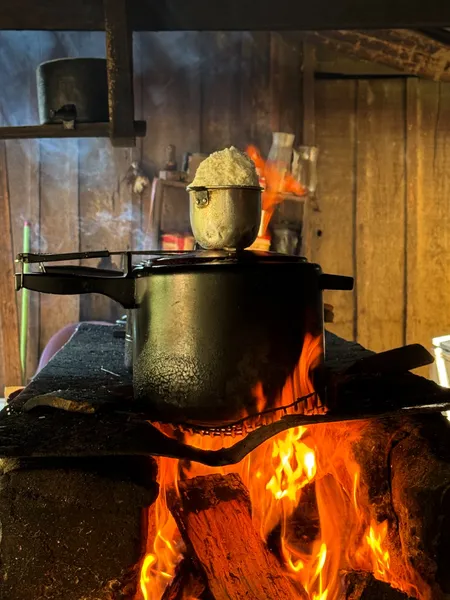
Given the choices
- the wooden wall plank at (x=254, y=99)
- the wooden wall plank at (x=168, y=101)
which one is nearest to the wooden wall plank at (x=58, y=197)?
the wooden wall plank at (x=168, y=101)

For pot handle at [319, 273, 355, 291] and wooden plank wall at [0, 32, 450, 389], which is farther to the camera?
wooden plank wall at [0, 32, 450, 389]

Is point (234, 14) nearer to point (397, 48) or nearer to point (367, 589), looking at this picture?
point (397, 48)

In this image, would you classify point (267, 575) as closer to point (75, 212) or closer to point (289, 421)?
point (289, 421)

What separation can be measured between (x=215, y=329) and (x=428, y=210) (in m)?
3.05

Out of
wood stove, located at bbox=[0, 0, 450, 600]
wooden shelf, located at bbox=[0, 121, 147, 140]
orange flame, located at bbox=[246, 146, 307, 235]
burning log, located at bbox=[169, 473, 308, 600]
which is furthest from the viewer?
orange flame, located at bbox=[246, 146, 307, 235]

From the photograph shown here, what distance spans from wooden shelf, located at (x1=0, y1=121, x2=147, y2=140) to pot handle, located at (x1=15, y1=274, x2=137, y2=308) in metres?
1.44

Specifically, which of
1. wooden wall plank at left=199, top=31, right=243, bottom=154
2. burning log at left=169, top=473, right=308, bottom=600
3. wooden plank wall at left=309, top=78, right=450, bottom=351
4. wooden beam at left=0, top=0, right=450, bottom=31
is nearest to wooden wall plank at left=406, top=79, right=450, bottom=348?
wooden plank wall at left=309, top=78, right=450, bottom=351

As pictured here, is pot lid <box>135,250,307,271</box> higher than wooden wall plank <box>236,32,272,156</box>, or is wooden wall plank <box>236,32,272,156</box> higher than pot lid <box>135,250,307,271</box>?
wooden wall plank <box>236,32,272,156</box>

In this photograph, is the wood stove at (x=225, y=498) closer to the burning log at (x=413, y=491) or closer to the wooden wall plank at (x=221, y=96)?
the burning log at (x=413, y=491)

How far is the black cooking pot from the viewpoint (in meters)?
1.49

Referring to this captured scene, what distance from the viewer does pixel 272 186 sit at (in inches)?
154

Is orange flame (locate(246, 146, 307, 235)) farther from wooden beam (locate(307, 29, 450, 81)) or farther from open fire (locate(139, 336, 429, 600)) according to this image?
open fire (locate(139, 336, 429, 600))

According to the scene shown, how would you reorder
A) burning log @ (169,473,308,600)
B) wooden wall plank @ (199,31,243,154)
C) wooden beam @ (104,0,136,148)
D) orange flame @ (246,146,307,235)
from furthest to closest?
1. wooden wall plank @ (199,31,243,154)
2. orange flame @ (246,146,307,235)
3. wooden beam @ (104,0,136,148)
4. burning log @ (169,473,308,600)

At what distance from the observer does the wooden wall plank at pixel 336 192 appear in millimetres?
4074
